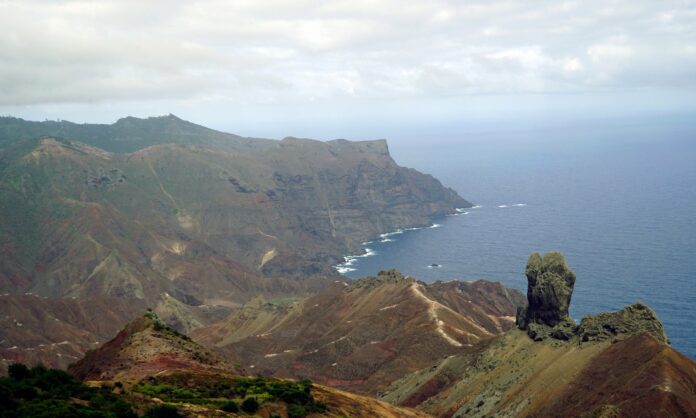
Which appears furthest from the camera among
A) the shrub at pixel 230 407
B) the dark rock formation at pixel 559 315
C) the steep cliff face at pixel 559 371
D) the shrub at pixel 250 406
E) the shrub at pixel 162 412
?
the dark rock formation at pixel 559 315

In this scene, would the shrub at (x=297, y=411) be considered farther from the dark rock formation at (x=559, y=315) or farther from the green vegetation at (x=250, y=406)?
the dark rock formation at (x=559, y=315)

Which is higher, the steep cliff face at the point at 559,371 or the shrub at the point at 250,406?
the shrub at the point at 250,406

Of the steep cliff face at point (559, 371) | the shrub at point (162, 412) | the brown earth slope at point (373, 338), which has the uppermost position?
the shrub at point (162, 412)

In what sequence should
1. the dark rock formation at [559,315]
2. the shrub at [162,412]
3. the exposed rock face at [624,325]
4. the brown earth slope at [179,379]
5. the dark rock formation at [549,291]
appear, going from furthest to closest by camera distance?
the dark rock formation at [549,291] → the dark rock formation at [559,315] → the exposed rock face at [624,325] → the brown earth slope at [179,379] → the shrub at [162,412]

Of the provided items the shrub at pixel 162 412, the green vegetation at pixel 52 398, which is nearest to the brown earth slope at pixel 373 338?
the green vegetation at pixel 52 398

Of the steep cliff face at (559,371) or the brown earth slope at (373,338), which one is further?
the brown earth slope at (373,338)

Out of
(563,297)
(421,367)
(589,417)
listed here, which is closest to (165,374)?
(589,417)

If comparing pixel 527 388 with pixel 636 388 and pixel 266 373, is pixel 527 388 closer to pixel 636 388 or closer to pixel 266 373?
pixel 636 388

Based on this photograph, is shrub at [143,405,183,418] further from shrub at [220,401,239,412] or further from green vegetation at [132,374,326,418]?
green vegetation at [132,374,326,418]
